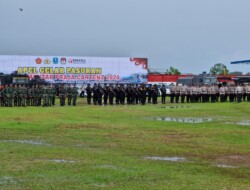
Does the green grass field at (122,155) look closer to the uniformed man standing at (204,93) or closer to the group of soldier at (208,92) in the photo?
the group of soldier at (208,92)

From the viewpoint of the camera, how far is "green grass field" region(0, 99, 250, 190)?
1069 centimetres

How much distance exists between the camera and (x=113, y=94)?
4281cm

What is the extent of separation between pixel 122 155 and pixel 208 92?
3263 cm

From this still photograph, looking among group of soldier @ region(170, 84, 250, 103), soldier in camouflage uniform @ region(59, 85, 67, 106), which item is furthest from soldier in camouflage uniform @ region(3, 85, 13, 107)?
group of soldier @ region(170, 84, 250, 103)

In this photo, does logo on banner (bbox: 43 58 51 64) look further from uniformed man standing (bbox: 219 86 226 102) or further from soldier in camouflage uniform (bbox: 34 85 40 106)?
soldier in camouflage uniform (bbox: 34 85 40 106)

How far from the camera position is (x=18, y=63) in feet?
189

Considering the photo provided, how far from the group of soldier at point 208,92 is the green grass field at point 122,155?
22383mm

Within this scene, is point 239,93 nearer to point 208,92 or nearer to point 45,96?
point 208,92

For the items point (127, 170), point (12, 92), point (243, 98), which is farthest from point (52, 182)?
point (243, 98)

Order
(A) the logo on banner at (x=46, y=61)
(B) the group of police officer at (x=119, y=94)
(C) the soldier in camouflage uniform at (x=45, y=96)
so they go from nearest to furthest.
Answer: (C) the soldier in camouflage uniform at (x=45, y=96), (B) the group of police officer at (x=119, y=94), (A) the logo on banner at (x=46, y=61)

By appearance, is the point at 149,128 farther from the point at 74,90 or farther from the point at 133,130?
the point at 74,90

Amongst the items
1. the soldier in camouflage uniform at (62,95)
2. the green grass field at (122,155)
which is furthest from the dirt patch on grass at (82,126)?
the soldier in camouflage uniform at (62,95)

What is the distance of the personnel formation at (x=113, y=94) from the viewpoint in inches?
1526

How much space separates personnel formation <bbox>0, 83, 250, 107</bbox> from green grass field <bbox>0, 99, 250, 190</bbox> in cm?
1560
